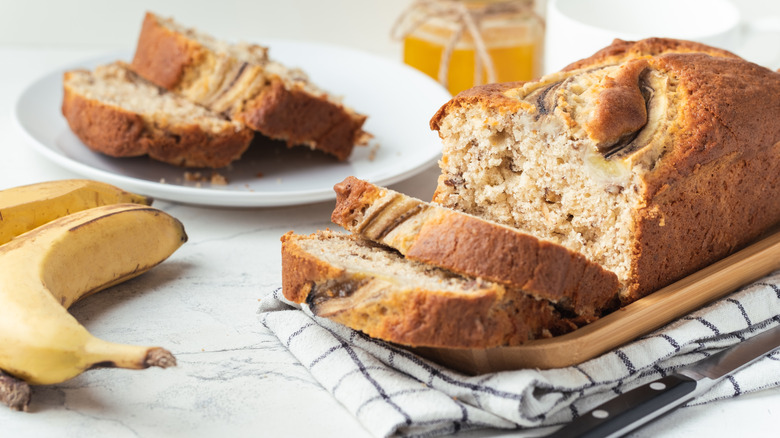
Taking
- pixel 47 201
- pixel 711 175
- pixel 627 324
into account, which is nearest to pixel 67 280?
pixel 47 201

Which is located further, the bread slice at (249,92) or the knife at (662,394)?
the bread slice at (249,92)

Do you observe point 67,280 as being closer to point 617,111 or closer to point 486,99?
point 486,99

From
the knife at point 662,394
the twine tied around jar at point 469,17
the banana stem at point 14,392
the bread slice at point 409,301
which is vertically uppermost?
the twine tied around jar at point 469,17

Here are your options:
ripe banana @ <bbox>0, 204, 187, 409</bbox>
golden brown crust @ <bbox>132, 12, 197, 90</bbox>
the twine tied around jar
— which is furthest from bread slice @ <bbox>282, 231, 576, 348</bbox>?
the twine tied around jar

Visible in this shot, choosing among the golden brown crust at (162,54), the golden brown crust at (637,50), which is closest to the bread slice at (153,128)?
the golden brown crust at (162,54)

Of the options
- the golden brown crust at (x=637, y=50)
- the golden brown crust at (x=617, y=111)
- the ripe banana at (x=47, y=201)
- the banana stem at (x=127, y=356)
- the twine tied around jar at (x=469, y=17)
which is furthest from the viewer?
the twine tied around jar at (x=469, y=17)

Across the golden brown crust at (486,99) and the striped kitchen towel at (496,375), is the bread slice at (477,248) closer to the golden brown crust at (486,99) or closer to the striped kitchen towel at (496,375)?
the striped kitchen towel at (496,375)
